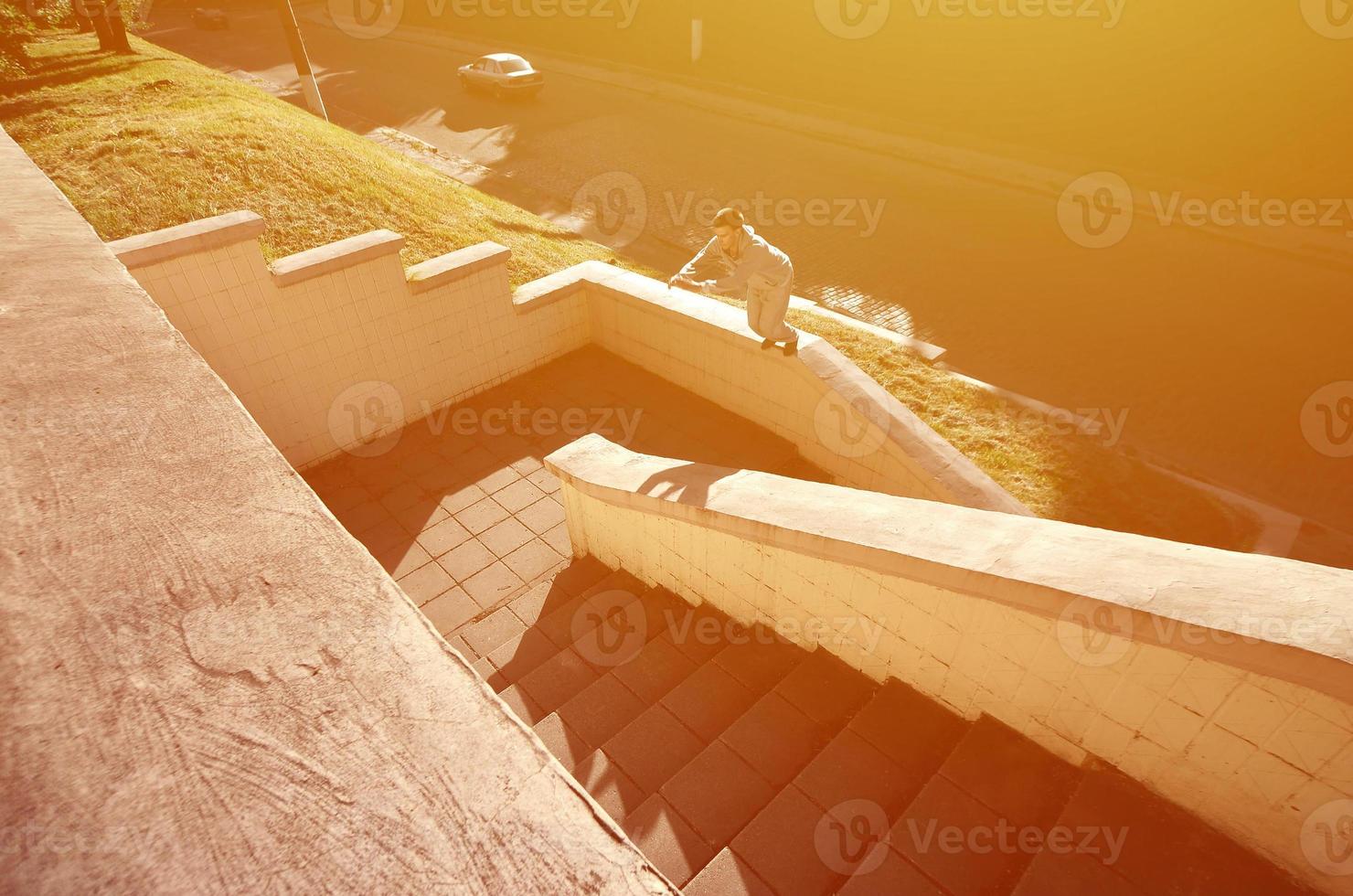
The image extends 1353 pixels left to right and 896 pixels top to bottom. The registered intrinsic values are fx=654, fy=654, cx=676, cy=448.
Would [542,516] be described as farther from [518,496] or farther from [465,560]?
[465,560]

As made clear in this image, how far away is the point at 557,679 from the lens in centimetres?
492

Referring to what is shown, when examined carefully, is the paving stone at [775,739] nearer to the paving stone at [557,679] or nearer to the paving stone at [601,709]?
the paving stone at [601,709]

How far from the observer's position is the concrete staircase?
9.43 feet

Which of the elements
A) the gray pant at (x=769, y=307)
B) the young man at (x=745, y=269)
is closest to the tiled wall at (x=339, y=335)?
the young man at (x=745, y=269)

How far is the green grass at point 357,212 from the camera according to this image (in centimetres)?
789

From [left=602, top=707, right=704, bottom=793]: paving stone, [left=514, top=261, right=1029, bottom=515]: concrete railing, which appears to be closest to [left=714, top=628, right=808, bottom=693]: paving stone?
[left=602, top=707, right=704, bottom=793]: paving stone

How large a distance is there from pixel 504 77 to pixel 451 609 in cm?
2274

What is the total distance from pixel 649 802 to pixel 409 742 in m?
2.93

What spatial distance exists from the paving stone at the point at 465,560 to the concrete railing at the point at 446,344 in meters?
2.27

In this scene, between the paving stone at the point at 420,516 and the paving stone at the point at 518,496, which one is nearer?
the paving stone at the point at 420,516

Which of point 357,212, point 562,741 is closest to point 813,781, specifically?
point 562,741

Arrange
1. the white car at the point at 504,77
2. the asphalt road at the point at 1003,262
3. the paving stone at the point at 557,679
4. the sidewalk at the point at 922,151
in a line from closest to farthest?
1. the paving stone at the point at 557,679
2. the asphalt road at the point at 1003,262
3. the sidewalk at the point at 922,151
4. the white car at the point at 504,77

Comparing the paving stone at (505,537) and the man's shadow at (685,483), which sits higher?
the man's shadow at (685,483)

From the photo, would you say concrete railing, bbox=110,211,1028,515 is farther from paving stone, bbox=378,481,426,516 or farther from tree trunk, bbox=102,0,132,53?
tree trunk, bbox=102,0,132,53
